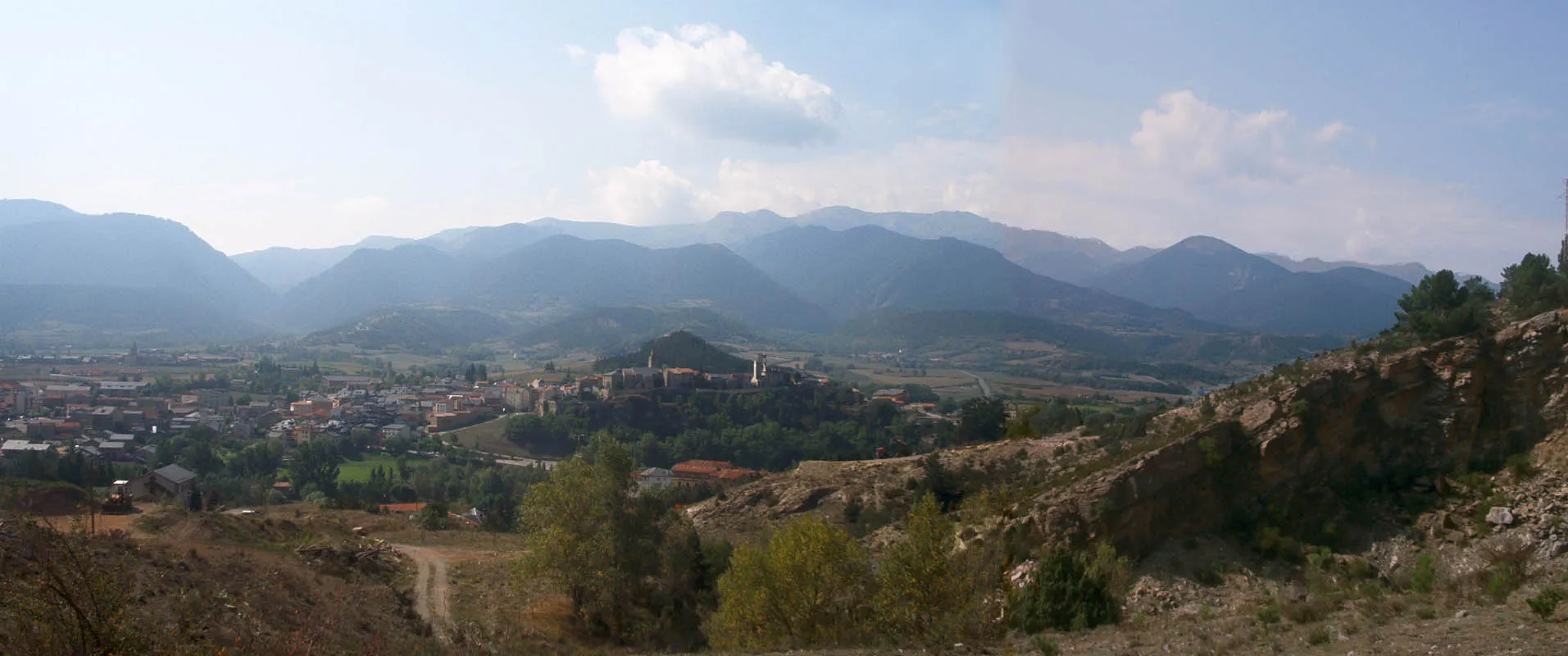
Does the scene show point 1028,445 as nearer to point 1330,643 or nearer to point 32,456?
point 1330,643

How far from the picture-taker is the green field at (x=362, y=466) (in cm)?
4600

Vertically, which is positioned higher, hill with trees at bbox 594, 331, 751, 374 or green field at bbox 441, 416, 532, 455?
hill with trees at bbox 594, 331, 751, 374

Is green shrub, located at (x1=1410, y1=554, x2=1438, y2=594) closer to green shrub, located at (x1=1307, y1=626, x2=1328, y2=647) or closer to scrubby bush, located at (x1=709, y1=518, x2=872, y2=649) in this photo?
green shrub, located at (x1=1307, y1=626, x2=1328, y2=647)

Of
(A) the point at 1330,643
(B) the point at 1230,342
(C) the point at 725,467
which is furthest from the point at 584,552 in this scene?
(B) the point at 1230,342

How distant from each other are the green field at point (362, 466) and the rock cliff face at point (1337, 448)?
41244mm

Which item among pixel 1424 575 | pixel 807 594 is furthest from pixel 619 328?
pixel 1424 575

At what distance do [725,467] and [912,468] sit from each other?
22.6 meters

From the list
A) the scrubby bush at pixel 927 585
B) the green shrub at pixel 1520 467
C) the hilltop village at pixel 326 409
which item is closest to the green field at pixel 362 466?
the hilltop village at pixel 326 409

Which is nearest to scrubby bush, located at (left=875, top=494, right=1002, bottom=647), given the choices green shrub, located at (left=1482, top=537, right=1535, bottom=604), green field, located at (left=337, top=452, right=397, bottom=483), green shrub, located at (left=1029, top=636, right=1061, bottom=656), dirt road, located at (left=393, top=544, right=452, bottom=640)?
green shrub, located at (left=1029, top=636, right=1061, bottom=656)

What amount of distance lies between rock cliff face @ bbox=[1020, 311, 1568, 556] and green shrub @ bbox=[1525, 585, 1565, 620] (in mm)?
6430

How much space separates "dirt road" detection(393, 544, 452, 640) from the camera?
611 inches

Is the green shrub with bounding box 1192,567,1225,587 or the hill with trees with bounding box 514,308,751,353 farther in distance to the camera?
the hill with trees with bounding box 514,308,751,353

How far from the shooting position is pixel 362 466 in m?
49.9

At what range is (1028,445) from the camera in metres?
25.4
